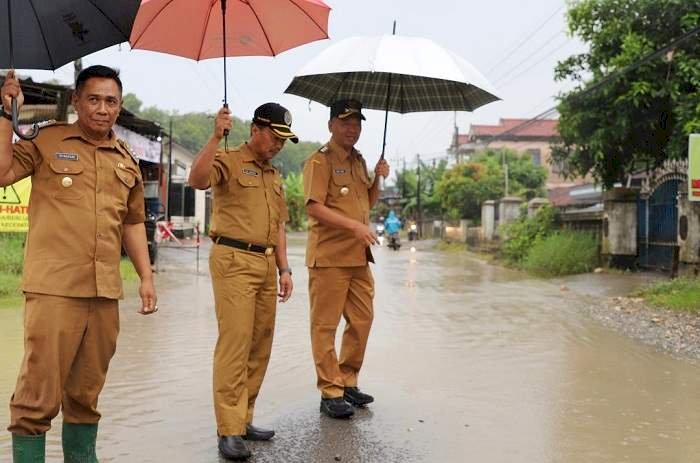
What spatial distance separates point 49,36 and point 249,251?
54.8 inches

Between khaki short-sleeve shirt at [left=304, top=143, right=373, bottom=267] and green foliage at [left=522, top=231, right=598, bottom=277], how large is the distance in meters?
11.4

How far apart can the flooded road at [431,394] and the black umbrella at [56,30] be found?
1975mm

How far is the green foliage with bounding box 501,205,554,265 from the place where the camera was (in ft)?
59.6

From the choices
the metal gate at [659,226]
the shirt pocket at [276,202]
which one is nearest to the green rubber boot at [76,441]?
the shirt pocket at [276,202]

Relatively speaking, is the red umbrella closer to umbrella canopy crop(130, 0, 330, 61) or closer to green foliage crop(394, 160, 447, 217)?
umbrella canopy crop(130, 0, 330, 61)

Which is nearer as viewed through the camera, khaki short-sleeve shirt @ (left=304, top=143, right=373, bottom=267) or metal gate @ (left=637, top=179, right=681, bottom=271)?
khaki short-sleeve shirt @ (left=304, top=143, right=373, bottom=267)

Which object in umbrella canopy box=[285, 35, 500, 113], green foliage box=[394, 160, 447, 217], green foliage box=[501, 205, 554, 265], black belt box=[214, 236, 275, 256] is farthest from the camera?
green foliage box=[394, 160, 447, 217]

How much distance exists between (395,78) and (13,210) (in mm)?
7689

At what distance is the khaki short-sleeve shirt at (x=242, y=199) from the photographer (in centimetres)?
380

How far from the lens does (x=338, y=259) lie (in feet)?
14.7

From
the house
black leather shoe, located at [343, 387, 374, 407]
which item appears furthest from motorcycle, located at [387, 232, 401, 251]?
the house

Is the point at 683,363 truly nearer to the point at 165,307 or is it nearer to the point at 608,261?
the point at 165,307

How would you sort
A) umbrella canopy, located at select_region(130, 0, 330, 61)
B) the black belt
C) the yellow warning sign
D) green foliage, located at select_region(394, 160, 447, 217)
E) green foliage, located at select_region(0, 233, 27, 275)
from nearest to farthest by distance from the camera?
the black belt < umbrella canopy, located at select_region(130, 0, 330, 61) < green foliage, located at select_region(0, 233, 27, 275) < the yellow warning sign < green foliage, located at select_region(394, 160, 447, 217)

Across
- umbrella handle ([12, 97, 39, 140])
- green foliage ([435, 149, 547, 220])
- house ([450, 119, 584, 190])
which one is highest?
house ([450, 119, 584, 190])
